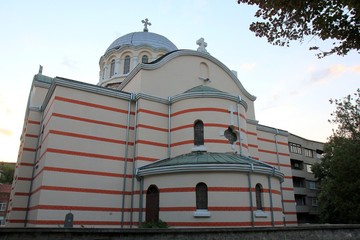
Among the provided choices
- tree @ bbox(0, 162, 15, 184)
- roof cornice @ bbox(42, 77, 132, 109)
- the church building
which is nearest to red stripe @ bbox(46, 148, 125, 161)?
the church building

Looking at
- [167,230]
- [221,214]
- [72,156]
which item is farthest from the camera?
[72,156]

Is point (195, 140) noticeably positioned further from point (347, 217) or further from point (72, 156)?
point (347, 217)

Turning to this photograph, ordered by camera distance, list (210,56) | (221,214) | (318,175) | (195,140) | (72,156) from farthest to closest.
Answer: (318,175), (210,56), (195,140), (72,156), (221,214)

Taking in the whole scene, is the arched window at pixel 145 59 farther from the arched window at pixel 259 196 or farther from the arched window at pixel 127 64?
the arched window at pixel 259 196

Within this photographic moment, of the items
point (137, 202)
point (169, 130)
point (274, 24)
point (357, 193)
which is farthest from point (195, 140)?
point (357, 193)

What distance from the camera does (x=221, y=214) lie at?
42.4 ft

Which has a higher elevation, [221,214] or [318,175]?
[318,175]

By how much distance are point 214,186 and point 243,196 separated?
142cm

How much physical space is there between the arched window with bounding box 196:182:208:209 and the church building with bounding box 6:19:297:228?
4cm

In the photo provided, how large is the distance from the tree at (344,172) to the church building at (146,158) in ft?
31.4

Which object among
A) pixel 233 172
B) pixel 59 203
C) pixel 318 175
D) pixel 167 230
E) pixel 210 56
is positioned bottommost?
pixel 167 230

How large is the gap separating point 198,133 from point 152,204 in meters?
4.58

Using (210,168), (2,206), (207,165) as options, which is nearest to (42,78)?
(207,165)

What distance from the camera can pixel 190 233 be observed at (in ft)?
27.4
